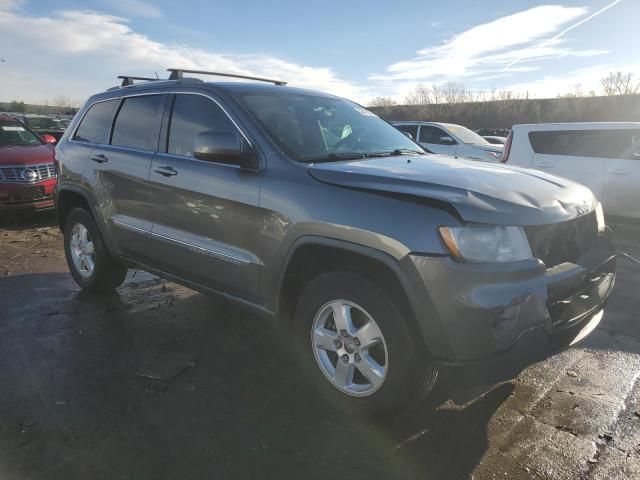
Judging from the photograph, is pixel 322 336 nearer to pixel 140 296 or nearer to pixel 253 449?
pixel 253 449

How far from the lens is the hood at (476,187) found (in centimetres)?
245

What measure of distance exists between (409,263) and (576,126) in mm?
7311

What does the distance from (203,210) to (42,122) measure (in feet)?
53.1

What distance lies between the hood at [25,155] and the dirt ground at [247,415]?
5010mm

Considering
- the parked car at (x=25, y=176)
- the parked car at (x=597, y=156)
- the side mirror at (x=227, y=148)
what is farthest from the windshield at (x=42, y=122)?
the side mirror at (x=227, y=148)

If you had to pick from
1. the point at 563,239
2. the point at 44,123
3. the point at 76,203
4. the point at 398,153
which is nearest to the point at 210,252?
the point at 398,153

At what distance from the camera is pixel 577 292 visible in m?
2.74

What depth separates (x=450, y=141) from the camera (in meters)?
13.0

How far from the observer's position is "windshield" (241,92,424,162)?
3273 mm

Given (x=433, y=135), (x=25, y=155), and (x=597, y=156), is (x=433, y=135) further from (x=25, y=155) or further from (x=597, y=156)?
(x=25, y=155)

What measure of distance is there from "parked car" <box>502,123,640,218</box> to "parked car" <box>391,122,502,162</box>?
3492 mm

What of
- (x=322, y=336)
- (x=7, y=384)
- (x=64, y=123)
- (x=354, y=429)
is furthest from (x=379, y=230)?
(x=64, y=123)

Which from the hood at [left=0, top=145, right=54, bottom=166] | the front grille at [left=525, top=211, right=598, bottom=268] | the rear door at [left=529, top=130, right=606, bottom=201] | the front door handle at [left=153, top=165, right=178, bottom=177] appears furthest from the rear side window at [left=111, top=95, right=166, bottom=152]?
the rear door at [left=529, top=130, right=606, bottom=201]

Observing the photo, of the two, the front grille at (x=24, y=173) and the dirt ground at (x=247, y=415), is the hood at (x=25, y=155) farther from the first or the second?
the dirt ground at (x=247, y=415)
